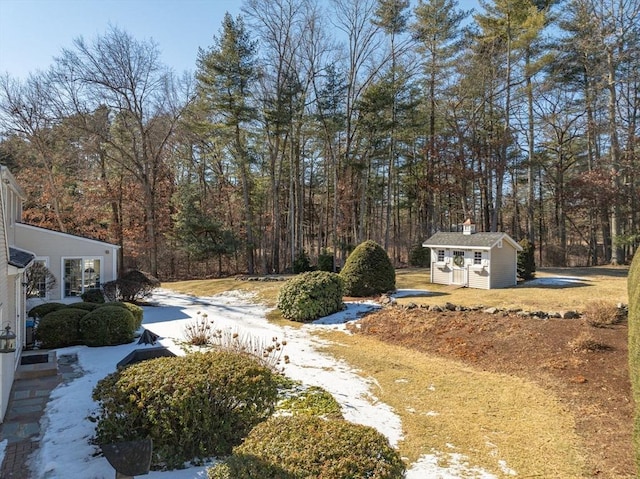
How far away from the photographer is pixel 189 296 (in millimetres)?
18406

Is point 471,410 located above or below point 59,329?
below

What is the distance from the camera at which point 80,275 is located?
15.5 m

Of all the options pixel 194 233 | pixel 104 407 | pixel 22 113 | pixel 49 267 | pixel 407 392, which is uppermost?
pixel 22 113

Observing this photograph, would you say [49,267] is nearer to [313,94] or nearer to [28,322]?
[28,322]

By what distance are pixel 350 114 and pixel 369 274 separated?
1267cm

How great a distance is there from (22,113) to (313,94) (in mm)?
16538

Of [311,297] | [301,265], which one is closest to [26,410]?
[311,297]

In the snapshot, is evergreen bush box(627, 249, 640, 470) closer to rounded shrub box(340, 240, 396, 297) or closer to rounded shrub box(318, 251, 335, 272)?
rounded shrub box(340, 240, 396, 297)

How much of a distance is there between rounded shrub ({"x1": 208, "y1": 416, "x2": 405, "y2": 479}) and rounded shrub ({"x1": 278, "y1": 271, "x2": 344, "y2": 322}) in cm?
940

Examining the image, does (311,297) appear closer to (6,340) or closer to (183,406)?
(6,340)

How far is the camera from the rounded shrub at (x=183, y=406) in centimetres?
402

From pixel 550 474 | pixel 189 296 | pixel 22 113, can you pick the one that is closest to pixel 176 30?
pixel 189 296

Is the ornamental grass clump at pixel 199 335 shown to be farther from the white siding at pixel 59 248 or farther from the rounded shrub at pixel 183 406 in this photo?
the white siding at pixel 59 248

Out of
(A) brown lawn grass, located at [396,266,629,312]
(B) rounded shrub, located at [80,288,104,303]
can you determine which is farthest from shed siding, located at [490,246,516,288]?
(B) rounded shrub, located at [80,288,104,303]
